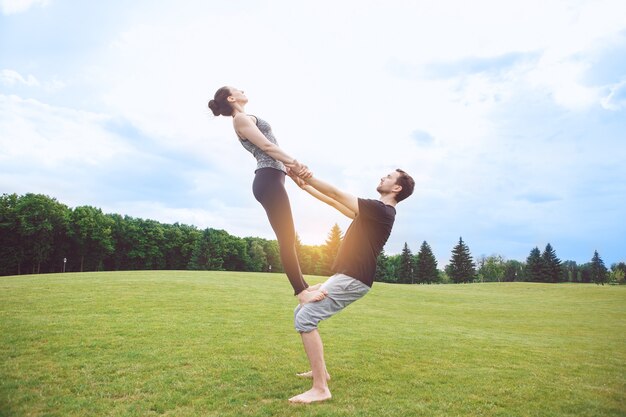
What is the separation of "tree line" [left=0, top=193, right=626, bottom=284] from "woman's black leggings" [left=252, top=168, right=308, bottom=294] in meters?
67.5

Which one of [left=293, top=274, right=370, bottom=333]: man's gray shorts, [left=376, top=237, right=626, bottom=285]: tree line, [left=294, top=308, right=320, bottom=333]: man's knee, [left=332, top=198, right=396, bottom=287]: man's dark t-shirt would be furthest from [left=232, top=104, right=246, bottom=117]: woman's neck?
[left=376, top=237, right=626, bottom=285]: tree line

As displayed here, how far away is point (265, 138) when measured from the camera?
5133 mm

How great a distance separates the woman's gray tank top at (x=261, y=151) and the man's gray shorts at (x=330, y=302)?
5.52 ft

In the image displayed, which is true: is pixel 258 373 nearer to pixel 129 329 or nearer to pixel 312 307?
pixel 312 307

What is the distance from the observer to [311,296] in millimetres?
5004

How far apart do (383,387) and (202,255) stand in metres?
78.4

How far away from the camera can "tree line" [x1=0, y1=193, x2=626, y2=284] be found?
6009 centimetres

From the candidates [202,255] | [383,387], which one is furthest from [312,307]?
[202,255]

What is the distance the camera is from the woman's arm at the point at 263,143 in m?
5.00

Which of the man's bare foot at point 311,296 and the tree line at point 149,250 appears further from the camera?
the tree line at point 149,250

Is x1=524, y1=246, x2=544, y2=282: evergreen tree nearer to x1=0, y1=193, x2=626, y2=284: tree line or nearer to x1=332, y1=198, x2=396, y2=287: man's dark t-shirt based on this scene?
x1=0, y1=193, x2=626, y2=284: tree line

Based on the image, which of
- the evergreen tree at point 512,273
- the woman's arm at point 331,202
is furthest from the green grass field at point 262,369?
the evergreen tree at point 512,273

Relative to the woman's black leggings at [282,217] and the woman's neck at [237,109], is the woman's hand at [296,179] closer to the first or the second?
the woman's black leggings at [282,217]

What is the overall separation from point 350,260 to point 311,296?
2.23 feet
